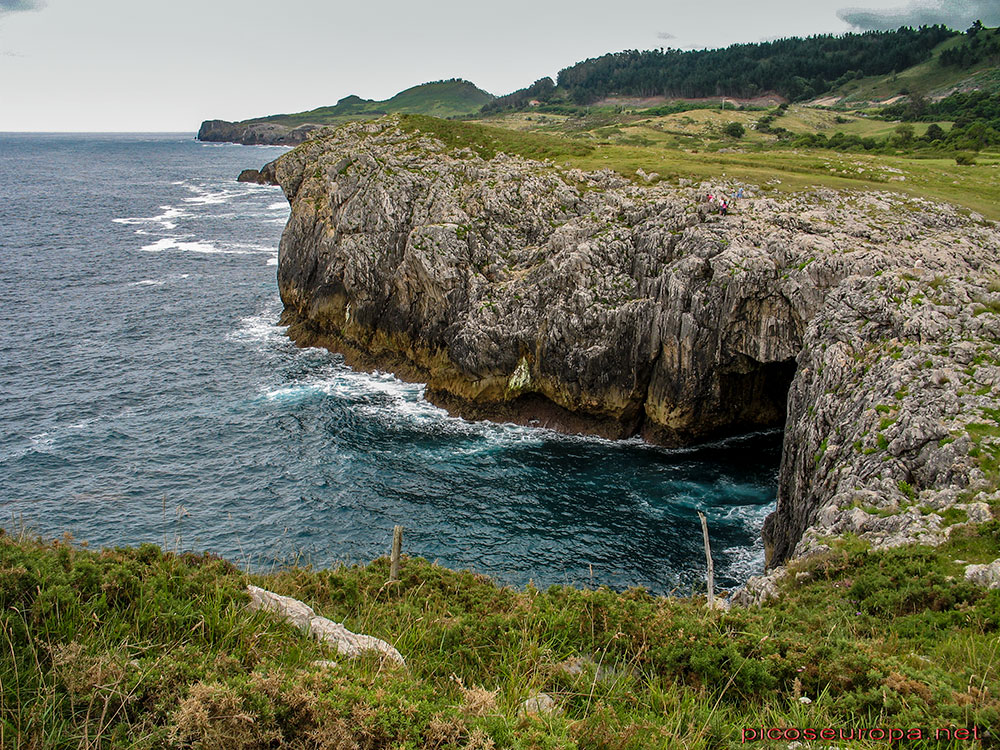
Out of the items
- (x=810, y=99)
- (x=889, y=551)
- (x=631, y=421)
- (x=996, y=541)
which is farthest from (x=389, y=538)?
(x=810, y=99)

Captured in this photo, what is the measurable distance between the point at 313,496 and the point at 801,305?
2952cm

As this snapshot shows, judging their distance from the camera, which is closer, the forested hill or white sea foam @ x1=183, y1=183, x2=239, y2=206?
white sea foam @ x1=183, y1=183, x2=239, y2=206

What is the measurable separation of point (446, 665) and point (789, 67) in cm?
18351

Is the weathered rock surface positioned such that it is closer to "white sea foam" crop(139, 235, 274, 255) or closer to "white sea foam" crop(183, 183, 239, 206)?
"white sea foam" crop(139, 235, 274, 255)

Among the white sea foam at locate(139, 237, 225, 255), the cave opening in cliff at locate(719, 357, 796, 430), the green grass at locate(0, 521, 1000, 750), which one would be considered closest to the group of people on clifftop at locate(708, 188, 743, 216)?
the cave opening in cliff at locate(719, 357, 796, 430)

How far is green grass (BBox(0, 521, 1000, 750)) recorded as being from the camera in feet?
26.1

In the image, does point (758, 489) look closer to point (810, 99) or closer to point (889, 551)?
point (889, 551)

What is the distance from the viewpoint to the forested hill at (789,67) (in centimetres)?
15025

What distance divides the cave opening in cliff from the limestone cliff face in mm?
109

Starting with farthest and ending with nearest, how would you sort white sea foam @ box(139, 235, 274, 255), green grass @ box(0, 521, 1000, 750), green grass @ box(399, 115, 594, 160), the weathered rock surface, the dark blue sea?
white sea foam @ box(139, 235, 274, 255) → green grass @ box(399, 115, 594, 160) → the dark blue sea → the weathered rock surface → green grass @ box(0, 521, 1000, 750)

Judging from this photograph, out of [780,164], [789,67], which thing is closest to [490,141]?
[780,164]

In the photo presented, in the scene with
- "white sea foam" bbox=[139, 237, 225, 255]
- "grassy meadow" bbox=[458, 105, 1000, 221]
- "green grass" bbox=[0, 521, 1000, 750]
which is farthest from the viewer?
"white sea foam" bbox=[139, 237, 225, 255]

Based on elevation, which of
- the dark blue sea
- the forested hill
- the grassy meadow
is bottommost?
the dark blue sea

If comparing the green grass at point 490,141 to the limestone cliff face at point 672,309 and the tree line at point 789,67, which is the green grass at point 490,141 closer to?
the limestone cliff face at point 672,309
